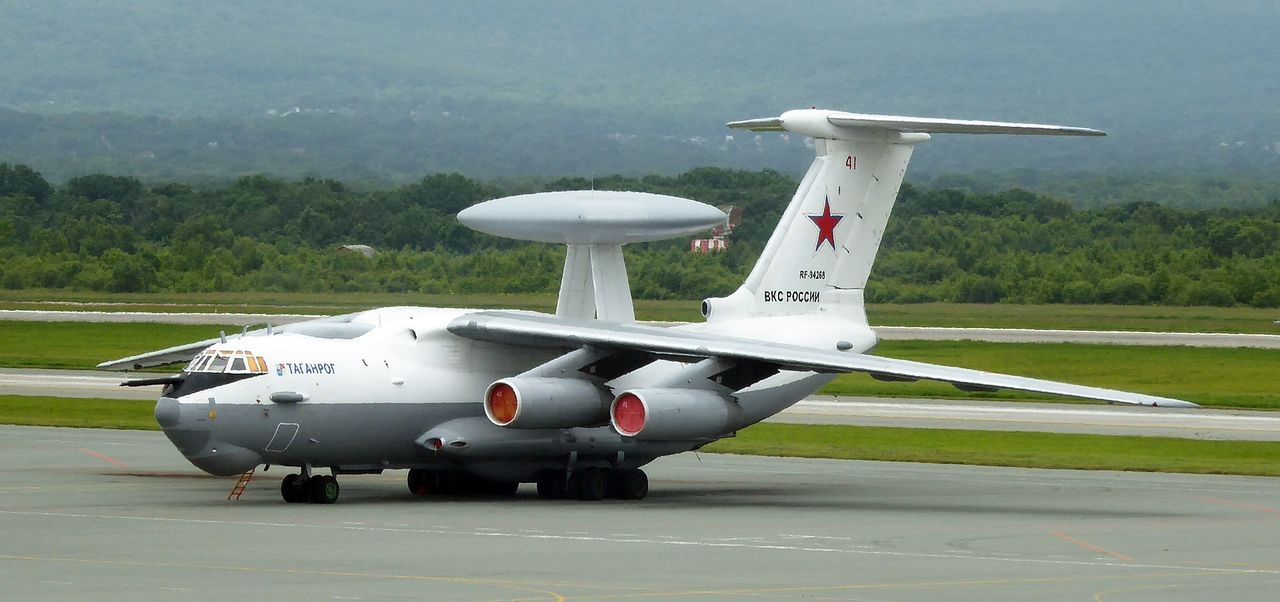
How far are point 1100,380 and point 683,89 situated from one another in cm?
11213

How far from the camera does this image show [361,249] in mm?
64062

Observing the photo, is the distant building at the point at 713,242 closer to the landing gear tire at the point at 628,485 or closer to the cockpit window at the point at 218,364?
the landing gear tire at the point at 628,485

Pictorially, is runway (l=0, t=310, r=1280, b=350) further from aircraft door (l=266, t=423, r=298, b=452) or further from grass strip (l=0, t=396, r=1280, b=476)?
aircraft door (l=266, t=423, r=298, b=452)

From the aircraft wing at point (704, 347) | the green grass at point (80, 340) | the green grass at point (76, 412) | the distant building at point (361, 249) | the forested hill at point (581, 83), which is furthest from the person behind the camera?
the forested hill at point (581, 83)

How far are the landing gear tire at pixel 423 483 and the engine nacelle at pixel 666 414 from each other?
2.49 m

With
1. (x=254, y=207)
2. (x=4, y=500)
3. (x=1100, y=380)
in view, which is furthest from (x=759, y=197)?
(x=4, y=500)

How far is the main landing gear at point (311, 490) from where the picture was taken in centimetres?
2144

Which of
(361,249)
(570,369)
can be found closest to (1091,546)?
(570,369)

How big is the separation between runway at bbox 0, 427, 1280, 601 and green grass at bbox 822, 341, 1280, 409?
49.1ft

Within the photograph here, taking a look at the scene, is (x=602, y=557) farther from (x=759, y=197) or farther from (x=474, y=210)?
(x=759, y=197)

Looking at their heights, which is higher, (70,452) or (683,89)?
(683,89)

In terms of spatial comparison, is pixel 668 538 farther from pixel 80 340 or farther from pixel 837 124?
pixel 80 340

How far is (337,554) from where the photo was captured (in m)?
16.5

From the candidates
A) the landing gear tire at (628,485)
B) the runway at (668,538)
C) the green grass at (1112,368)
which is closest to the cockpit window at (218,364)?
the runway at (668,538)
